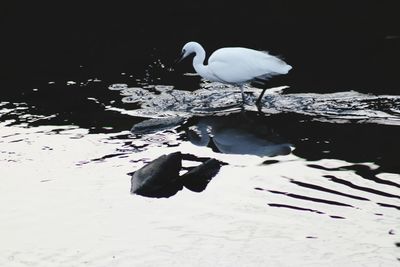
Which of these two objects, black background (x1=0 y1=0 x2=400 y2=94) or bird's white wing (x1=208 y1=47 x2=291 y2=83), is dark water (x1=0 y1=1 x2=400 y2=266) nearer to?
black background (x1=0 y1=0 x2=400 y2=94)

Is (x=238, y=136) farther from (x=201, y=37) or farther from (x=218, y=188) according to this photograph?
(x=201, y=37)

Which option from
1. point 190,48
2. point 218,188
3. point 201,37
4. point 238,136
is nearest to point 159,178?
point 218,188

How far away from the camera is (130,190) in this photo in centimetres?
930

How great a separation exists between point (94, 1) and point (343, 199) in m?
18.5

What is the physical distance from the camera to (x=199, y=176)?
9.63m

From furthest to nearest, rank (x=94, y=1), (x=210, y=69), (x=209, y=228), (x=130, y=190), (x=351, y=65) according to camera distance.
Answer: (x=94, y=1) → (x=351, y=65) → (x=210, y=69) → (x=130, y=190) → (x=209, y=228)

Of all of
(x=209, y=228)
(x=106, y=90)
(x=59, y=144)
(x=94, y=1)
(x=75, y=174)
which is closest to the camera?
(x=209, y=228)

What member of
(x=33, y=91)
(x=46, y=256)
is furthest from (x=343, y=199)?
(x=33, y=91)

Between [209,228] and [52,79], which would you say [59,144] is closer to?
[209,228]

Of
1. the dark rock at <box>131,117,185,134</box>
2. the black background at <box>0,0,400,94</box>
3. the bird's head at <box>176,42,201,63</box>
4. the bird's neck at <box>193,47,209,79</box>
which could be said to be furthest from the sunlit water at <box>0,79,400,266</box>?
the black background at <box>0,0,400,94</box>

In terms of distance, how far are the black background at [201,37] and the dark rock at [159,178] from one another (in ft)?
17.9

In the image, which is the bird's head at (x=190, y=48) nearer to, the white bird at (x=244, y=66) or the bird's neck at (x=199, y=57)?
the bird's neck at (x=199, y=57)

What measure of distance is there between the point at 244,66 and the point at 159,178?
3935 millimetres

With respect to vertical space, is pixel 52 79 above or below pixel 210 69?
below
